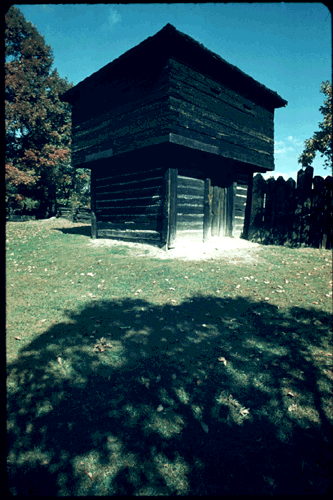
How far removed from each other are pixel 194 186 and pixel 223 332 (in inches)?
307

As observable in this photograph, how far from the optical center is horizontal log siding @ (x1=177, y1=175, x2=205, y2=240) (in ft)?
34.9

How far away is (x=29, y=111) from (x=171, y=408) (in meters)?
29.0

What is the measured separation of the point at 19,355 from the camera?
146 inches

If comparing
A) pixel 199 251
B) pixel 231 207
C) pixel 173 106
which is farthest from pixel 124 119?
pixel 231 207

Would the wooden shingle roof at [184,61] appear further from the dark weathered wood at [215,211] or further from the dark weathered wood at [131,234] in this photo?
the dark weathered wood at [131,234]

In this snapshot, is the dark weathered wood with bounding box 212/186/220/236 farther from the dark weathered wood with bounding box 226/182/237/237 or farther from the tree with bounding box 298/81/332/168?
the tree with bounding box 298/81/332/168

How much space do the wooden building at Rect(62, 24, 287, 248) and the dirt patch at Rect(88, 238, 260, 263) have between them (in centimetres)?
52

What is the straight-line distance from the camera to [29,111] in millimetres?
25062

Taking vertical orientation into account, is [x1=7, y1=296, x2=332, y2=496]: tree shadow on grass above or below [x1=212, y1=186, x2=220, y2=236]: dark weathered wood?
below

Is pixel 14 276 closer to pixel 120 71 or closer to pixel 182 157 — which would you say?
pixel 182 157

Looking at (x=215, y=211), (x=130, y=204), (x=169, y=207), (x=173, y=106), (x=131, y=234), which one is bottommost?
(x=131, y=234)

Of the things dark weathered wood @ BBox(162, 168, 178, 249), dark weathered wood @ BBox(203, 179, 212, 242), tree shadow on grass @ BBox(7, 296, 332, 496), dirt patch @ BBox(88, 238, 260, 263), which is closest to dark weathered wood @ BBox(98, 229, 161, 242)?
dirt patch @ BBox(88, 238, 260, 263)

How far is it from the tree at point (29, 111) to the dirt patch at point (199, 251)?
65.5ft

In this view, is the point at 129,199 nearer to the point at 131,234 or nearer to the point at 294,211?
the point at 131,234
